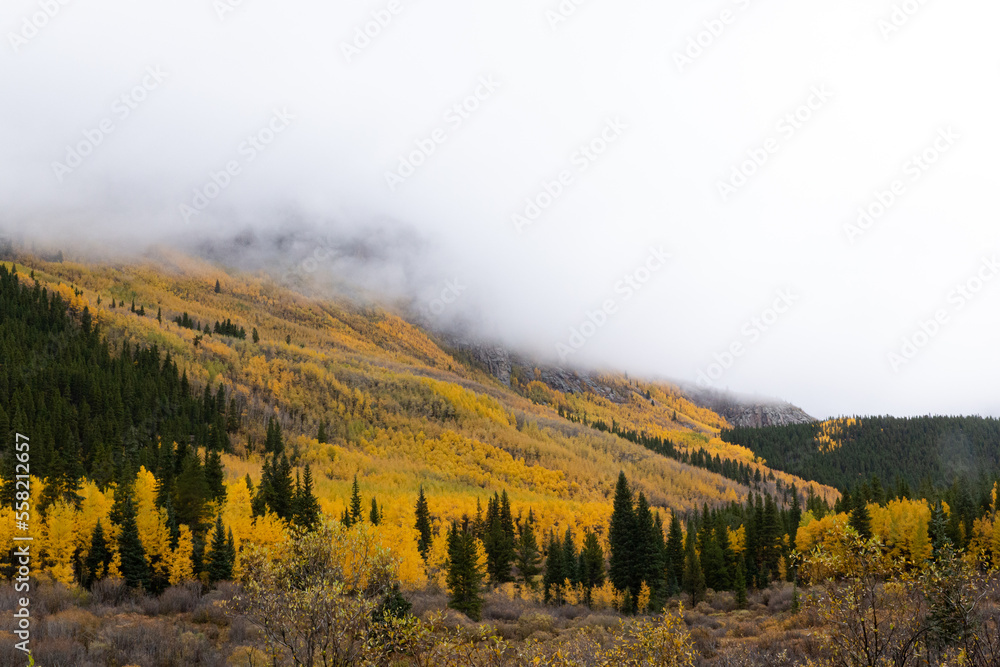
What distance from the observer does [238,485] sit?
63375 millimetres

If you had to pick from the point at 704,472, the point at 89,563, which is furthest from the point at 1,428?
the point at 704,472

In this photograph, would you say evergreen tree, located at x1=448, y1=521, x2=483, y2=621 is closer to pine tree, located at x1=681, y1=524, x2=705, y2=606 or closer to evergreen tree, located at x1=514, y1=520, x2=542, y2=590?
evergreen tree, located at x1=514, y1=520, x2=542, y2=590

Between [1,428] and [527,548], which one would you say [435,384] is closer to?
[527,548]

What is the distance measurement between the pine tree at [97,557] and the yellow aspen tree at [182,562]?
14.6 ft

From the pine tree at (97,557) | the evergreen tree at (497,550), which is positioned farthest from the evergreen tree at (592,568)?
the pine tree at (97,557)

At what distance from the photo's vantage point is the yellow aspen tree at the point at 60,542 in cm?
3947

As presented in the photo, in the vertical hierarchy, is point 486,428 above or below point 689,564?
above

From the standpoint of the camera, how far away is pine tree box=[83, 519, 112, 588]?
133ft

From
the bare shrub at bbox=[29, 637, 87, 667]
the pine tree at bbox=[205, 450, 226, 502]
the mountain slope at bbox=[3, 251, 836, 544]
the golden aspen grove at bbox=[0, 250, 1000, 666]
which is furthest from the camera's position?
the mountain slope at bbox=[3, 251, 836, 544]

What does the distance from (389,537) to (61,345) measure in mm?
88869

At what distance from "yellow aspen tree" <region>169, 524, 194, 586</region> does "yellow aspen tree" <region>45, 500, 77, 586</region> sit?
652cm

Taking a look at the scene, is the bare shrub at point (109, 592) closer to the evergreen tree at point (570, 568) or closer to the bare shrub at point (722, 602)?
the evergreen tree at point (570, 568)

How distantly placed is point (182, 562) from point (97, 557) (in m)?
5.80
